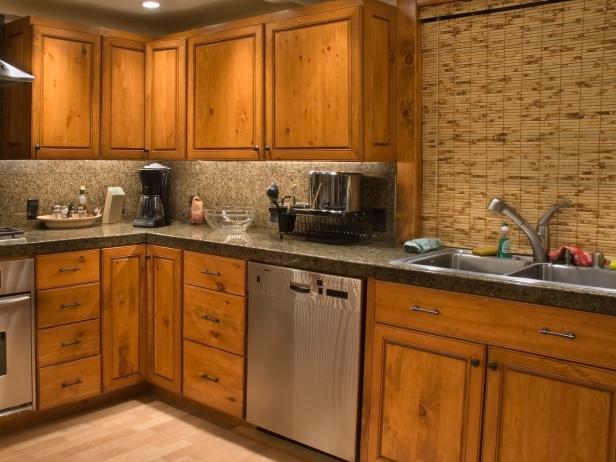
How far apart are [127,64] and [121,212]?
0.91 metres

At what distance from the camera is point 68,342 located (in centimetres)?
338

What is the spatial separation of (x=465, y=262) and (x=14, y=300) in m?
2.14

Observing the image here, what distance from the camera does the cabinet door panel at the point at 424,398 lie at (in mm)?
2381

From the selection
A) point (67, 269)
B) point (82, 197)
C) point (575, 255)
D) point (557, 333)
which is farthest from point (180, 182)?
point (557, 333)

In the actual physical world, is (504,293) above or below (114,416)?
above

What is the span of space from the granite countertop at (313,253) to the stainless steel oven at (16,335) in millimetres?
101

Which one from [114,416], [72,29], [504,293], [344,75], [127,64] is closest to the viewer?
[504,293]

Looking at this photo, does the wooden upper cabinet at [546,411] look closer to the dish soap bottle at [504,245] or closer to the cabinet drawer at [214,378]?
the dish soap bottle at [504,245]

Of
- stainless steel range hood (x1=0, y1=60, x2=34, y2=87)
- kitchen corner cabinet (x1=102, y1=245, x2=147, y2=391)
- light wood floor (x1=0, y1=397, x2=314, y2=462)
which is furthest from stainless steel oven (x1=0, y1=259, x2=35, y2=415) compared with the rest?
stainless steel range hood (x1=0, y1=60, x2=34, y2=87)

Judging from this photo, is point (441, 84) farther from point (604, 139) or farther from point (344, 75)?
point (604, 139)

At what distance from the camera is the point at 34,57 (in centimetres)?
362

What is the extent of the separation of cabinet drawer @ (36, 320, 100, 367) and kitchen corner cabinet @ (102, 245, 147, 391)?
0.06m

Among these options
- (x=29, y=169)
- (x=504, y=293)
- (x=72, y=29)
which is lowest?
(x=504, y=293)

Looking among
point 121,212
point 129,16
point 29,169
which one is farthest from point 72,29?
point 121,212
